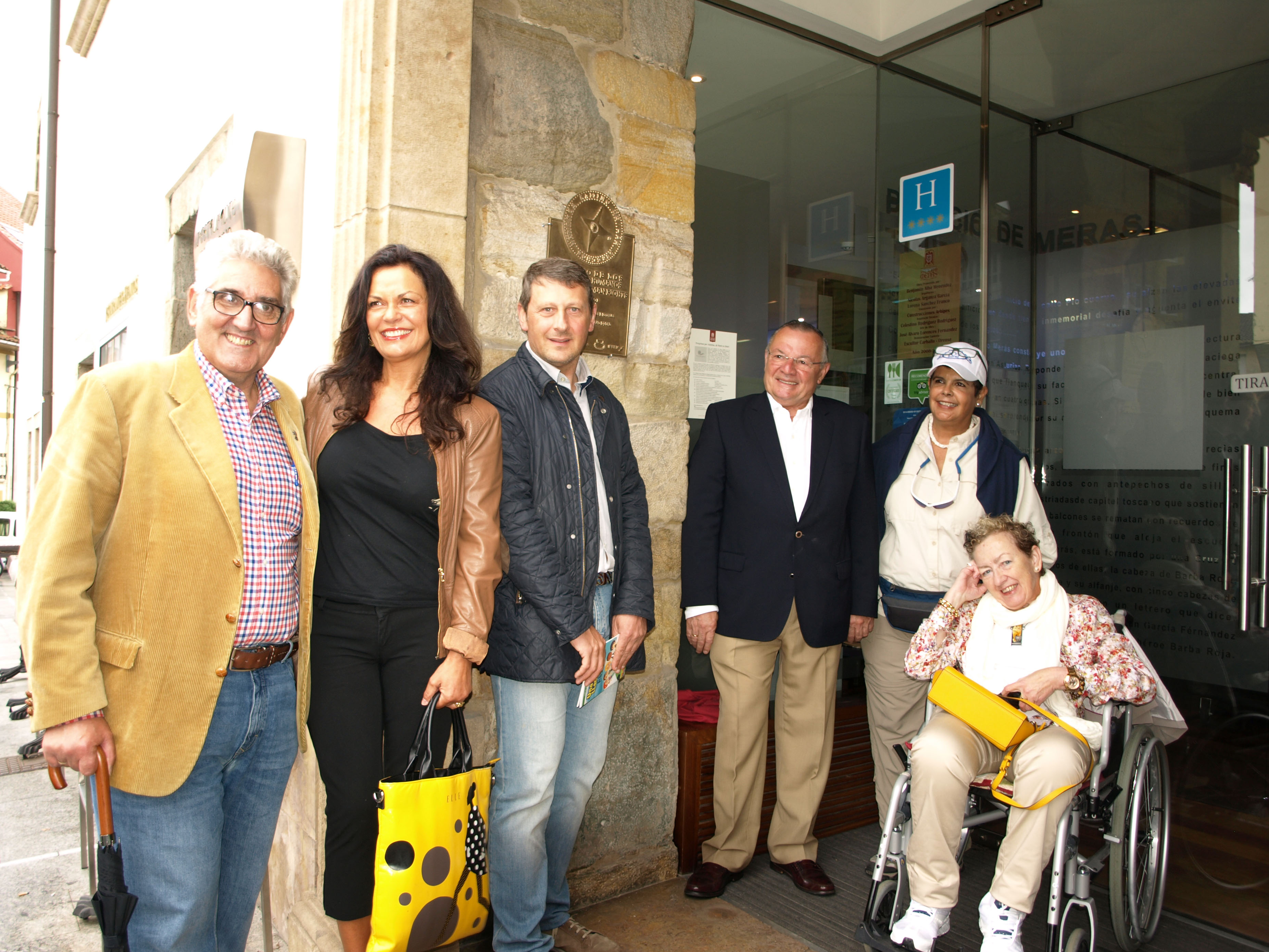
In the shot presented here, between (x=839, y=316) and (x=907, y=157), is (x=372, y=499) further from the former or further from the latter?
(x=907, y=157)

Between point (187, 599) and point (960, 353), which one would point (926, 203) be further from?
point (187, 599)

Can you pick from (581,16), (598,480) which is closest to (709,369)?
(581,16)

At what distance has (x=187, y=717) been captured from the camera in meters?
1.63

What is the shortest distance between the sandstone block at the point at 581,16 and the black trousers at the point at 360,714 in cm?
201

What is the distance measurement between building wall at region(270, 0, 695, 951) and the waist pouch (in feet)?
2.62

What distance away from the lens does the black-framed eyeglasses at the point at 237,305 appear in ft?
5.74

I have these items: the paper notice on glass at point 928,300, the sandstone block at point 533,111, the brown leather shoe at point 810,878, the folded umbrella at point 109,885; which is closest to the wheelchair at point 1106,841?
the brown leather shoe at point 810,878

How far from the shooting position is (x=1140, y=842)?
2744 millimetres

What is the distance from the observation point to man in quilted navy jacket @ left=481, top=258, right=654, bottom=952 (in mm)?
2270

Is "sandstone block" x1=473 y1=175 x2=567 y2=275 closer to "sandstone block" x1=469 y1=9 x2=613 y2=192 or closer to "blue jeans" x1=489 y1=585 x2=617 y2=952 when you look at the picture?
"sandstone block" x1=469 y1=9 x2=613 y2=192

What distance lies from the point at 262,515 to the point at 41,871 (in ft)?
9.35

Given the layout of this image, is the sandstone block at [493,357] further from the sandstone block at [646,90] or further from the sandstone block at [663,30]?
the sandstone block at [663,30]

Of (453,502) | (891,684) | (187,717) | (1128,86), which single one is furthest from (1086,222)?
(187,717)

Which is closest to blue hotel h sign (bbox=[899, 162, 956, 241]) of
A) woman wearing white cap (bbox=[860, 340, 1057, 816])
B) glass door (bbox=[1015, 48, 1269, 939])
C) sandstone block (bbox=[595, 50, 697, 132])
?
glass door (bbox=[1015, 48, 1269, 939])
